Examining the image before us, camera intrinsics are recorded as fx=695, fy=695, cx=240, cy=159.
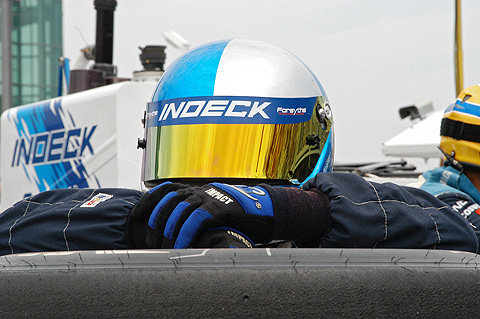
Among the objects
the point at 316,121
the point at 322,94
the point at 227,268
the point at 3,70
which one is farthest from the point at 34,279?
the point at 3,70

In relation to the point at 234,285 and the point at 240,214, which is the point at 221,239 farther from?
the point at 234,285

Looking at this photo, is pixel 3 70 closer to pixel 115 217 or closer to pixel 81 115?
pixel 81 115

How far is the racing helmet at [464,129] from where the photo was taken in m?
2.64

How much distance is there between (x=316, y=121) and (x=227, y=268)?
38.2 inches

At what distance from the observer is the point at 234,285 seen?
0.93m

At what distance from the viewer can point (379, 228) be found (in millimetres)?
1144

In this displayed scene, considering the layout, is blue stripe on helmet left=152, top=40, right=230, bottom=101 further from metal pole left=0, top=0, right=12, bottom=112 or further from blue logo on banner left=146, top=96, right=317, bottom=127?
metal pole left=0, top=0, right=12, bottom=112

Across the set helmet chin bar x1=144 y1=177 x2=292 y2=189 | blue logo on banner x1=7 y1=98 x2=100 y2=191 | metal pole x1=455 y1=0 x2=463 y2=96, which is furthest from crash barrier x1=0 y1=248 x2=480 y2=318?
metal pole x1=455 y1=0 x2=463 y2=96

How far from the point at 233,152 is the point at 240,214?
0.56 meters

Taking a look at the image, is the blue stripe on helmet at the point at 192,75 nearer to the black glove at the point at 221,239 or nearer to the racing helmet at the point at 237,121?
the racing helmet at the point at 237,121

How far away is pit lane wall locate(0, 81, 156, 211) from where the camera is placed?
3.77 meters

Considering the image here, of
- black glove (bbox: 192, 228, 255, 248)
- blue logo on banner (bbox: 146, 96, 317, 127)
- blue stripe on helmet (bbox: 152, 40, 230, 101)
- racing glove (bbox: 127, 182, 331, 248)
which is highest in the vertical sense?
blue stripe on helmet (bbox: 152, 40, 230, 101)

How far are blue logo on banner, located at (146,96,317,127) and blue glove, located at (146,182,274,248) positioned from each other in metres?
0.55

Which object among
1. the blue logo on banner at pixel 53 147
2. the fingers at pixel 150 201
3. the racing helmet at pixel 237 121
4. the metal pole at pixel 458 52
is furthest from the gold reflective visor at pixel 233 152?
the metal pole at pixel 458 52
